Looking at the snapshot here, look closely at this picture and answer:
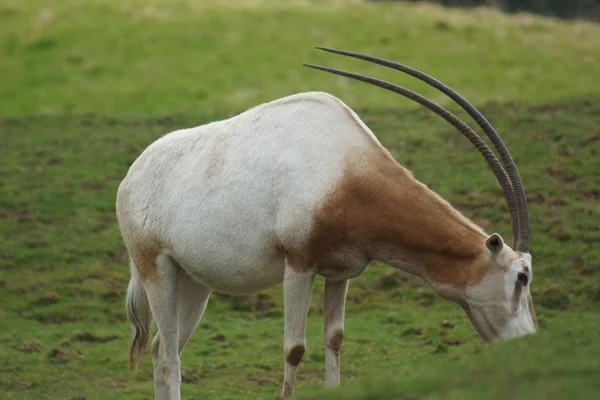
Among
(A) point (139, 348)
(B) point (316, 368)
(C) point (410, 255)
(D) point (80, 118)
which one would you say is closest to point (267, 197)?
(C) point (410, 255)

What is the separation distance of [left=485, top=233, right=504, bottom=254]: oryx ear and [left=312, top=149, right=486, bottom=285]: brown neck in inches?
7.2

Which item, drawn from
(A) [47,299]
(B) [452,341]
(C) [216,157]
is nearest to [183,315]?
(C) [216,157]

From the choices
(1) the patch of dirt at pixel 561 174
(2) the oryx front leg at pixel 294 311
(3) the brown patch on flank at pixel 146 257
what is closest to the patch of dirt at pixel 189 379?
(3) the brown patch on flank at pixel 146 257

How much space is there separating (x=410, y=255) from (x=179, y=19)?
2181cm

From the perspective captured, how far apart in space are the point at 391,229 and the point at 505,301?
0.94 meters

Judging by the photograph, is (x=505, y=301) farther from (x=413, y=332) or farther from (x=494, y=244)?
(x=413, y=332)

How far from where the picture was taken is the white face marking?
6988 mm

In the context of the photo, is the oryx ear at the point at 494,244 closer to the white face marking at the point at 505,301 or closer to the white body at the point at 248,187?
the white face marking at the point at 505,301

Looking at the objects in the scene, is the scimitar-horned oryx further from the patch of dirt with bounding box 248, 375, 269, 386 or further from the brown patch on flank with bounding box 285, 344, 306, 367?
the patch of dirt with bounding box 248, 375, 269, 386

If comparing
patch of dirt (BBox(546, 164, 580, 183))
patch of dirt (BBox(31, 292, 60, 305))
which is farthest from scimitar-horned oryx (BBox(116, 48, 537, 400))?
patch of dirt (BBox(546, 164, 580, 183))

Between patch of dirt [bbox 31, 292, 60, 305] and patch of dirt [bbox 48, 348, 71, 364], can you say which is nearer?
patch of dirt [bbox 48, 348, 71, 364]

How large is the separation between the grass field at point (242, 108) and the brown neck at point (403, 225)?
65 centimetres

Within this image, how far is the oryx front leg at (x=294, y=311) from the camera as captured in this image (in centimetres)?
733

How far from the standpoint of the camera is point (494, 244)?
6.95m
